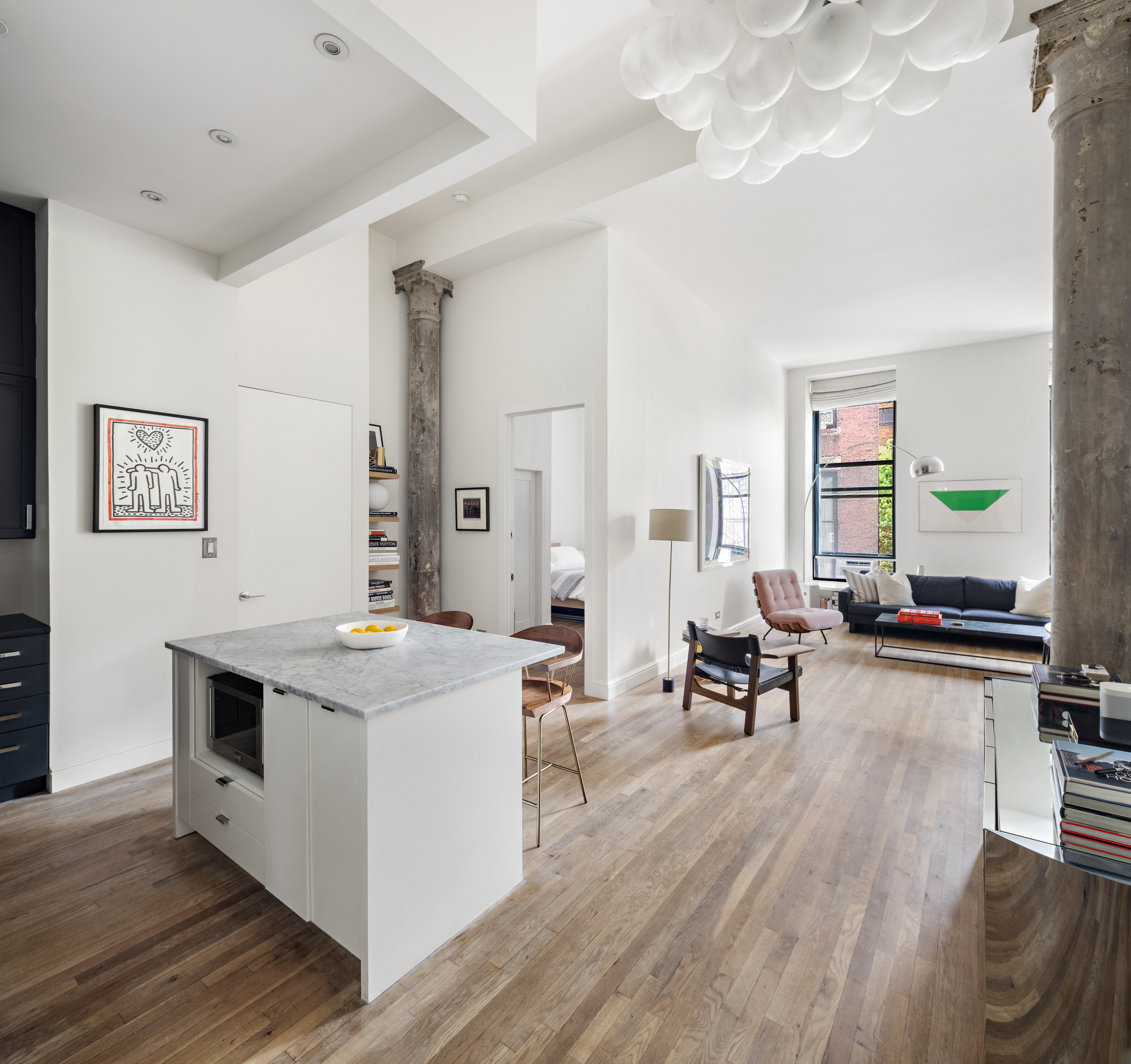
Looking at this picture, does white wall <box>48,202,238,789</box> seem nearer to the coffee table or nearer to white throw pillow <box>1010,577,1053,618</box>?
the coffee table

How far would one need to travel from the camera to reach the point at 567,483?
10.3m

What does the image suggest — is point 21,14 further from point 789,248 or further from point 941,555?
point 941,555

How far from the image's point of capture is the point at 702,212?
4293 millimetres

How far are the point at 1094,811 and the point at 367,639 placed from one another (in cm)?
212

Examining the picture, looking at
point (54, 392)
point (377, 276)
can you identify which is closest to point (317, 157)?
point (54, 392)

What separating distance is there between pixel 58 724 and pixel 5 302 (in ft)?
6.96

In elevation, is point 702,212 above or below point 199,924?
above

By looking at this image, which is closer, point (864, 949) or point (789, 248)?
point (864, 949)

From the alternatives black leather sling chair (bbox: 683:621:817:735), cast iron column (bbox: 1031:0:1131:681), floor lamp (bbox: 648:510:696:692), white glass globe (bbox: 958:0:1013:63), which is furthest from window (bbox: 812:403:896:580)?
white glass globe (bbox: 958:0:1013:63)

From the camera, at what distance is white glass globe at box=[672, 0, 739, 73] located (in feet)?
5.39

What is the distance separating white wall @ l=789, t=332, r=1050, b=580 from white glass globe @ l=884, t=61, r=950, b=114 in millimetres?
6557

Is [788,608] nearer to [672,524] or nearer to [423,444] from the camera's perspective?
[672,524]

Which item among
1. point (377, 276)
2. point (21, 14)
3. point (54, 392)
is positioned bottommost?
point (54, 392)

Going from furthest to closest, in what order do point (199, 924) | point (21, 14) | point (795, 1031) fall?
point (199, 924)
point (21, 14)
point (795, 1031)
